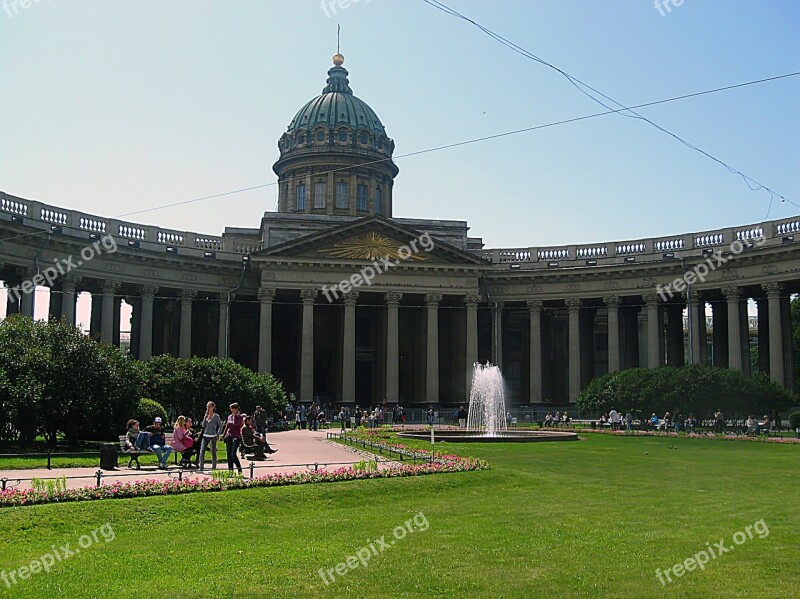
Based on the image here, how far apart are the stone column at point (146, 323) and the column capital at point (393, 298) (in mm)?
17456

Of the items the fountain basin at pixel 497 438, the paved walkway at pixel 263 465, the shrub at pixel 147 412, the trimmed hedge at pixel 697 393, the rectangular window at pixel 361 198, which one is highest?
the rectangular window at pixel 361 198

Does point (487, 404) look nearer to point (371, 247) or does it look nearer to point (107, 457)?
point (371, 247)

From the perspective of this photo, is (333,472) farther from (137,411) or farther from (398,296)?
(398,296)

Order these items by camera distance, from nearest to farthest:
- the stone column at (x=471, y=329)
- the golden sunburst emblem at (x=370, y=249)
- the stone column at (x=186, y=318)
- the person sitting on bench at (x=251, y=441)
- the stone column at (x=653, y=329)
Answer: the person sitting on bench at (x=251, y=441) < the stone column at (x=186, y=318) < the stone column at (x=653, y=329) < the golden sunburst emblem at (x=370, y=249) < the stone column at (x=471, y=329)

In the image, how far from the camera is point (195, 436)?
28391 millimetres

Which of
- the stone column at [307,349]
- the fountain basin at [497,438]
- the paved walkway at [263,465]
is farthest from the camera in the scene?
the stone column at [307,349]

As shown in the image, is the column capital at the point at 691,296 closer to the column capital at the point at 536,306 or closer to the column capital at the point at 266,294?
the column capital at the point at 536,306

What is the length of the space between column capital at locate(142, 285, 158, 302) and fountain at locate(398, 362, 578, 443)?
78.5 ft

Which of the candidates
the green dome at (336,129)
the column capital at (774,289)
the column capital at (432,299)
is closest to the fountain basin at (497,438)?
the column capital at (774,289)

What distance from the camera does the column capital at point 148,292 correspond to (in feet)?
210

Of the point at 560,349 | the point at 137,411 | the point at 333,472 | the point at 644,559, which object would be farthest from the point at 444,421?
the point at 644,559

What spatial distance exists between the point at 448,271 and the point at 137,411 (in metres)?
38.3

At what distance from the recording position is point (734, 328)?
6309 centimetres

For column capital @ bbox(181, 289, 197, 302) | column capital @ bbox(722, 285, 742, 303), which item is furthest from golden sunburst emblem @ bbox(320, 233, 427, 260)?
column capital @ bbox(722, 285, 742, 303)
